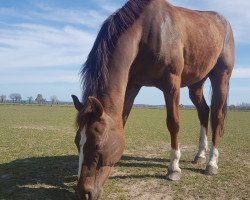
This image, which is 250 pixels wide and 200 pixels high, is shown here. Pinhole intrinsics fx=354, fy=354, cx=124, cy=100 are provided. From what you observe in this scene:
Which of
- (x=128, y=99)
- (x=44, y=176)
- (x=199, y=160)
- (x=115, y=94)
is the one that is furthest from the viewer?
(x=199, y=160)

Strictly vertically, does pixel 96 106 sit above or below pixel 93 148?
above

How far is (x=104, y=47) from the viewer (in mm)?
5410

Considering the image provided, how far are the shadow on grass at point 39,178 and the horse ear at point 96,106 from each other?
1.38 meters

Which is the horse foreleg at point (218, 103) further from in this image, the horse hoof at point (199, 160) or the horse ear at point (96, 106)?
the horse ear at point (96, 106)

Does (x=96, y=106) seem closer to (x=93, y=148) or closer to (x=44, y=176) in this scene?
(x=93, y=148)

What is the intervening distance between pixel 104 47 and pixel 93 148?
161 cm

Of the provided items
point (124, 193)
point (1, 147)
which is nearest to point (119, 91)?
point (124, 193)

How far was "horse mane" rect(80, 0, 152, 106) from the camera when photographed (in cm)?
513

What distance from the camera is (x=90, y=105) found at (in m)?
4.76

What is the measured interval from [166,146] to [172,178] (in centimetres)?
449

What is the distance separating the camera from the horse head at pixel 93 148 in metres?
4.59

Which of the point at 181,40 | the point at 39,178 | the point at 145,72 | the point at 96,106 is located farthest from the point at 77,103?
the point at 181,40

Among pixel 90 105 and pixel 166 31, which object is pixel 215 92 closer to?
pixel 166 31

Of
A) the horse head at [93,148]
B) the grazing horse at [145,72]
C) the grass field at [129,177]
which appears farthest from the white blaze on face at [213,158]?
the horse head at [93,148]
